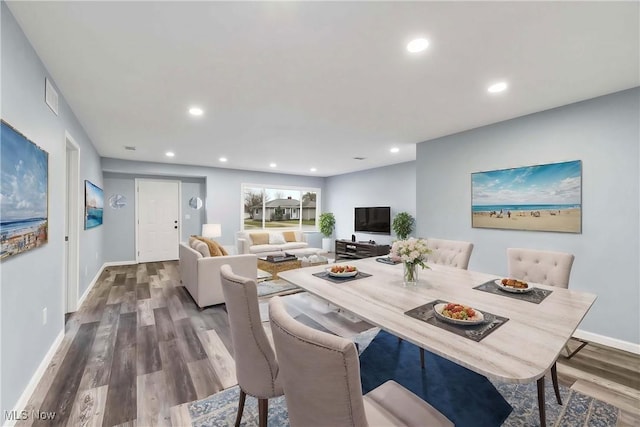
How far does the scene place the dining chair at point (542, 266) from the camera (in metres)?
2.11

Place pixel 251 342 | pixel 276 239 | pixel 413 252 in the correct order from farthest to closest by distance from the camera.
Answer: pixel 276 239, pixel 413 252, pixel 251 342

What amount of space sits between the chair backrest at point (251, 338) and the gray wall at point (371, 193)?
515 centimetres

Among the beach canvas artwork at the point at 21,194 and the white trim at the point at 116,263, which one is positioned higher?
the beach canvas artwork at the point at 21,194

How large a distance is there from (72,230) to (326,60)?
146 inches

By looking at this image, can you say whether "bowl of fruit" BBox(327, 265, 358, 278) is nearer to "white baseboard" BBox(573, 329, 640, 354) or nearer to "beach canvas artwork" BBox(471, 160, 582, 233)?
Answer: "beach canvas artwork" BBox(471, 160, 582, 233)

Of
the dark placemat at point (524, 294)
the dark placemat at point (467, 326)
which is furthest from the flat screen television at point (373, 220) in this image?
the dark placemat at point (467, 326)

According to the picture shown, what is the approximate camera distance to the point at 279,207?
8.35m

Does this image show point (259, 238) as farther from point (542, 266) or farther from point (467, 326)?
point (467, 326)

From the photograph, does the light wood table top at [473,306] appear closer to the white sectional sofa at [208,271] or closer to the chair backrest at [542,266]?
the chair backrest at [542,266]

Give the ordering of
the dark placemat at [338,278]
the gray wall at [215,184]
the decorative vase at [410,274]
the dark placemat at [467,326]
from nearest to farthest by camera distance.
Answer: the dark placemat at [467,326], the decorative vase at [410,274], the dark placemat at [338,278], the gray wall at [215,184]

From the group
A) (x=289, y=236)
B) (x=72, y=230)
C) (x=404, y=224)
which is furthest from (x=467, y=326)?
(x=289, y=236)

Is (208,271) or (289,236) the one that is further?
(289,236)

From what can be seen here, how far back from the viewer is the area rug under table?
173 cm

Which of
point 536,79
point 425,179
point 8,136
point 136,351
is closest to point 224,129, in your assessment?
point 8,136
